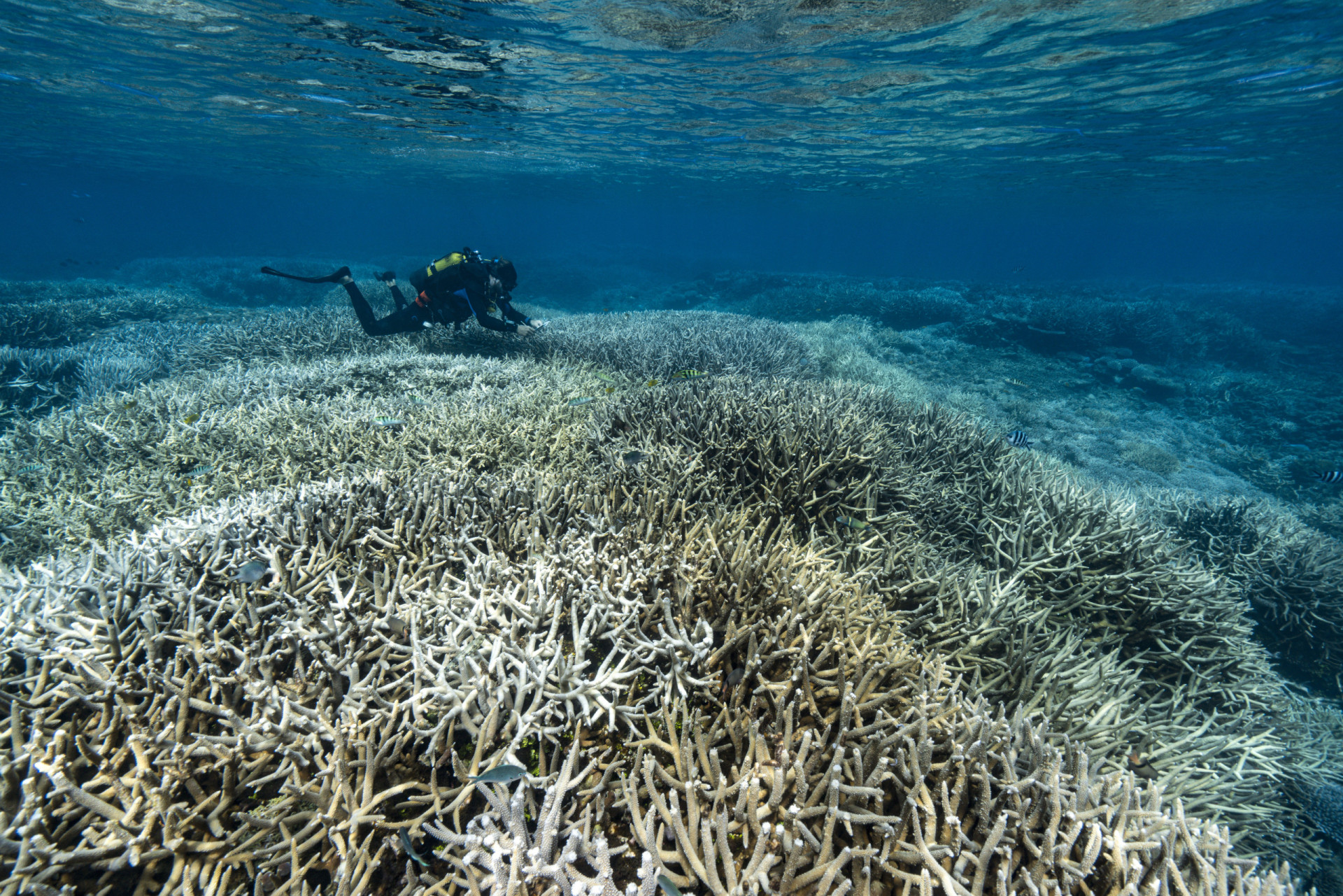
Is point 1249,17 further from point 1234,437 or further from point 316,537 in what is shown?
point 316,537

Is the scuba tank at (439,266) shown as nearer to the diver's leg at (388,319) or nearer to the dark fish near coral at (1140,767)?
the diver's leg at (388,319)

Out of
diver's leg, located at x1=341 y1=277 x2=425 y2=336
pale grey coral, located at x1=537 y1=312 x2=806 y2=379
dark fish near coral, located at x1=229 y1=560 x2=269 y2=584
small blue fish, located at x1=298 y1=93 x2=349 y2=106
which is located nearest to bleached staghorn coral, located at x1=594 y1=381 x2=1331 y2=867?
dark fish near coral, located at x1=229 y1=560 x2=269 y2=584

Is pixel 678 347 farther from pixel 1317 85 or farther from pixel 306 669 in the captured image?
pixel 1317 85

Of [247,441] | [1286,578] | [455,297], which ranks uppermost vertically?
[455,297]

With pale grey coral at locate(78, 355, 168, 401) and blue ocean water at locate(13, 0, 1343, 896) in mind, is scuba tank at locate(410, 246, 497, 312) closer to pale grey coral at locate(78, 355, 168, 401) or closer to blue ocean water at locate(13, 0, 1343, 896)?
blue ocean water at locate(13, 0, 1343, 896)

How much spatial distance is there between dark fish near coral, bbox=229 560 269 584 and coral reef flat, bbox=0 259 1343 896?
0.24 feet

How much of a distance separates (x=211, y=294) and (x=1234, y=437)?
41.4m

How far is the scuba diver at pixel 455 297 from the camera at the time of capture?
356 inches

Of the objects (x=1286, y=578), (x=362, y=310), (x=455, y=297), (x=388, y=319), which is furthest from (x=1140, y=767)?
(x=362, y=310)

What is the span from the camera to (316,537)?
3240 mm

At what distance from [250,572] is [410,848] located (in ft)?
6.17

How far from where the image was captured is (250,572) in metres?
2.72

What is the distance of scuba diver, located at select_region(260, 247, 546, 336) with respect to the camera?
9055 mm

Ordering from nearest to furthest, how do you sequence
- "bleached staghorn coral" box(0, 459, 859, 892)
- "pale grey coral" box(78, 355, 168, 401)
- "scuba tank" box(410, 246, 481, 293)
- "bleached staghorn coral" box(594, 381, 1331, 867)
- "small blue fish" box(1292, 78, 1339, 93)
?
"bleached staghorn coral" box(0, 459, 859, 892) < "bleached staghorn coral" box(594, 381, 1331, 867) < "pale grey coral" box(78, 355, 168, 401) < "scuba tank" box(410, 246, 481, 293) < "small blue fish" box(1292, 78, 1339, 93)
